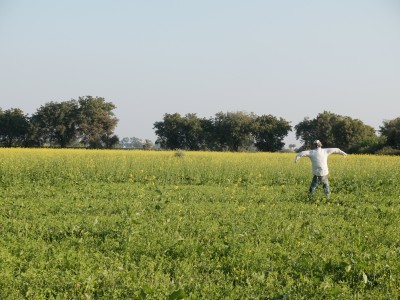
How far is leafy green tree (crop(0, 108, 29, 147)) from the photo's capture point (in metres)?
78.8

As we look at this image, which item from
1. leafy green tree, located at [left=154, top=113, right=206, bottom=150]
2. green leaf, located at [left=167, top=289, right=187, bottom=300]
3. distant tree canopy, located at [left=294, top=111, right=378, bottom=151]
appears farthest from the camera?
leafy green tree, located at [left=154, top=113, right=206, bottom=150]

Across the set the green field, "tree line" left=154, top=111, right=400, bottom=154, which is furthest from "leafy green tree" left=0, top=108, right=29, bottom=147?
the green field

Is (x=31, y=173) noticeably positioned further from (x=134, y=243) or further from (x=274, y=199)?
(x=134, y=243)

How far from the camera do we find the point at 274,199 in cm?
1342

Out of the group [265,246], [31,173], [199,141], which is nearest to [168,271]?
[265,246]

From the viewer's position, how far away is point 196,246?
6957 mm

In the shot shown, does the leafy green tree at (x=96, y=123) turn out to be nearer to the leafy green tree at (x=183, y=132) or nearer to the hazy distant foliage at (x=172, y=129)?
the hazy distant foliage at (x=172, y=129)

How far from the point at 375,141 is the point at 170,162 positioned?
36.7 meters

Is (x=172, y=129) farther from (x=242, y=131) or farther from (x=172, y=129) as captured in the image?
(x=242, y=131)

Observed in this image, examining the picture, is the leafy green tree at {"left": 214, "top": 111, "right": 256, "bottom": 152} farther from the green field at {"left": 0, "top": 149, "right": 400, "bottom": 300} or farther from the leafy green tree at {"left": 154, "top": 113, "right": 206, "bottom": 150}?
the green field at {"left": 0, "top": 149, "right": 400, "bottom": 300}

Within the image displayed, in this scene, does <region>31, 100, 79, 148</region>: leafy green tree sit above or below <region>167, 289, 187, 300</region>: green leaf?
above

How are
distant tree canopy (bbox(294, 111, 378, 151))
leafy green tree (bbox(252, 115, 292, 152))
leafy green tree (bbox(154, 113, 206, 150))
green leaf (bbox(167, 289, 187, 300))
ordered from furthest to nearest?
leafy green tree (bbox(154, 113, 206, 150)) < leafy green tree (bbox(252, 115, 292, 152)) < distant tree canopy (bbox(294, 111, 378, 151)) < green leaf (bbox(167, 289, 187, 300))

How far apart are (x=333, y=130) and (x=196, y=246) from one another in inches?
2880

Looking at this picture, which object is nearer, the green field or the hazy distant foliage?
the green field
